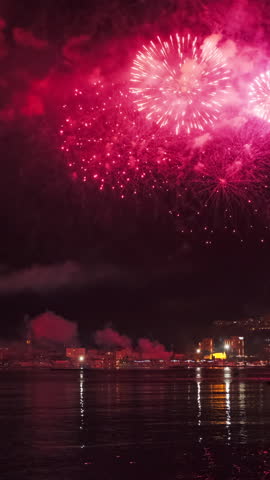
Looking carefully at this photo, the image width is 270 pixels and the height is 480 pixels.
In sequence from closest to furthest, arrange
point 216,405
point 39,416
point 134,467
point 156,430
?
point 134,467 → point 156,430 → point 39,416 → point 216,405

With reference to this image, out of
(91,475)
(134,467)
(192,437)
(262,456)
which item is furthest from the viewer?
(192,437)

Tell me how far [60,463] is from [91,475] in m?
2.30

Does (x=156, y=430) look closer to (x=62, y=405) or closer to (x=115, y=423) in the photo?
(x=115, y=423)

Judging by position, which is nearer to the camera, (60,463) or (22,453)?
(60,463)

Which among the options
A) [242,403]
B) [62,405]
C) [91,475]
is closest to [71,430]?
[91,475]

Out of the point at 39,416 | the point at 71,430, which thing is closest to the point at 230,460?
the point at 71,430

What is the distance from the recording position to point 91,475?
65.6ft

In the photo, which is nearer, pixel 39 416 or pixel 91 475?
pixel 91 475

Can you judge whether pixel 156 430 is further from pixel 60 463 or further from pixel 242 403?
pixel 242 403

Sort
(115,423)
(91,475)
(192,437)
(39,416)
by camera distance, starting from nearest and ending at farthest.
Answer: (91,475) → (192,437) → (115,423) → (39,416)

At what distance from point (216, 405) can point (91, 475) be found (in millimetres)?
27346

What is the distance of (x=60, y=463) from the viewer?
72.1ft

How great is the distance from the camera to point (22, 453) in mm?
24328

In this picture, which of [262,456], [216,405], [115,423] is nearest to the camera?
[262,456]
